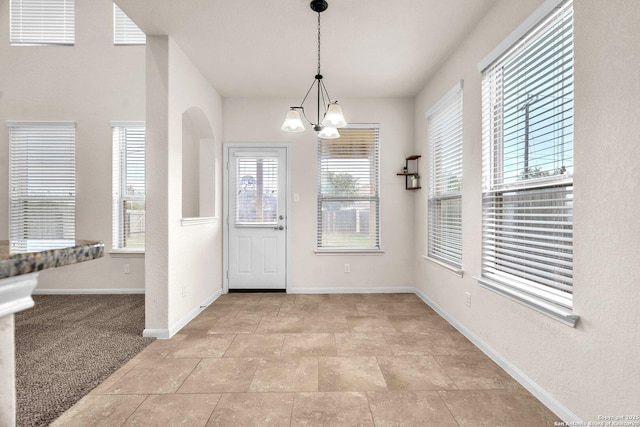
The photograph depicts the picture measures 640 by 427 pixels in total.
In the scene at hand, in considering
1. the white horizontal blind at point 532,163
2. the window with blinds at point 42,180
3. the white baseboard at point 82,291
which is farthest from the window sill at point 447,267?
the window with blinds at point 42,180

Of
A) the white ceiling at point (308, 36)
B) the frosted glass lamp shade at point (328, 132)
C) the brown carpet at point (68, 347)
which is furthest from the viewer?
the frosted glass lamp shade at point (328, 132)

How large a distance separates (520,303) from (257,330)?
7.18 ft

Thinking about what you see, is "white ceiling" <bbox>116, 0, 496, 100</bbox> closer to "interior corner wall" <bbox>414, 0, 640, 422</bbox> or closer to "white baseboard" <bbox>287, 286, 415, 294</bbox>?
"interior corner wall" <bbox>414, 0, 640, 422</bbox>

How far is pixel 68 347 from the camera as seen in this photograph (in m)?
2.52

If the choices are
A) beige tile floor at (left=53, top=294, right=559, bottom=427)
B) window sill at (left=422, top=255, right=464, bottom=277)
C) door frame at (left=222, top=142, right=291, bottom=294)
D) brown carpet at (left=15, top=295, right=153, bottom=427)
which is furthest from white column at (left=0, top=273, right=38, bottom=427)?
door frame at (left=222, top=142, right=291, bottom=294)

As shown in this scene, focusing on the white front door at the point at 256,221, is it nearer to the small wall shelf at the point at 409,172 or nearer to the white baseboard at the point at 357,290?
the white baseboard at the point at 357,290

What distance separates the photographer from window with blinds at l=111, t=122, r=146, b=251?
4.05 m

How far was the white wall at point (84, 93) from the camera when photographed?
13.0 ft

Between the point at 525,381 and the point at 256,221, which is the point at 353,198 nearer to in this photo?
the point at 256,221

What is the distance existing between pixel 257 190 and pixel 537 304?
3.36 m

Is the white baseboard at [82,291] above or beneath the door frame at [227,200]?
beneath

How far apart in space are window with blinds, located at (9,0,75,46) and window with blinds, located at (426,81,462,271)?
15.8ft

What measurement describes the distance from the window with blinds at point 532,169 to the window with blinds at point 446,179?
1.70 ft

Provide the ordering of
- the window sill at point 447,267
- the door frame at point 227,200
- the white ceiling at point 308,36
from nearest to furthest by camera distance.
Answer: the white ceiling at point 308,36, the window sill at point 447,267, the door frame at point 227,200
